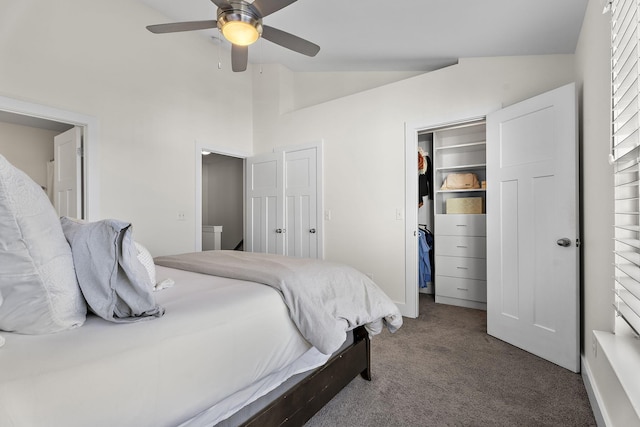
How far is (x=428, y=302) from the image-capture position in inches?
152

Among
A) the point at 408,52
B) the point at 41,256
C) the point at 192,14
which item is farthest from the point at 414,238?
the point at 192,14

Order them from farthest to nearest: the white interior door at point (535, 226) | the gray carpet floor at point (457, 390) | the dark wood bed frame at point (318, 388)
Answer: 1. the white interior door at point (535, 226)
2. the gray carpet floor at point (457, 390)
3. the dark wood bed frame at point (318, 388)

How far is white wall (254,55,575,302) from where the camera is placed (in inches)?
107

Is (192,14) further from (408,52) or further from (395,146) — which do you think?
(395,146)

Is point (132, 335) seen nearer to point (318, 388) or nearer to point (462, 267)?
point (318, 388)

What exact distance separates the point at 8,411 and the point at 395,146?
319 cm

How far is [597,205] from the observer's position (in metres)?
1.77

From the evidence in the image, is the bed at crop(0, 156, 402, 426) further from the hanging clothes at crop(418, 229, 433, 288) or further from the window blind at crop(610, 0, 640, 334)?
the hanging clothes at crop(418, 229, 433, 288)

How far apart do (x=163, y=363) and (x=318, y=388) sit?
0.89 metres

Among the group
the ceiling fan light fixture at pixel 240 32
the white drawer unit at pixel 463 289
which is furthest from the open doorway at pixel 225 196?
the ceiling fan light fixture at pixel 240 32

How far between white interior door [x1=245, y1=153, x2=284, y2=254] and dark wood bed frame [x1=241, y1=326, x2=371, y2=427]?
2.35 m

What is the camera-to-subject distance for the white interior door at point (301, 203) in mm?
3838

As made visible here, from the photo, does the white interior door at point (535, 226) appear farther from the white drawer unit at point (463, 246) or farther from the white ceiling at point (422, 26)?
the white drawer unit at point (463, 246)

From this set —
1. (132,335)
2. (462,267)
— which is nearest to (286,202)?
(462,267)
